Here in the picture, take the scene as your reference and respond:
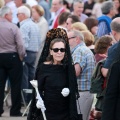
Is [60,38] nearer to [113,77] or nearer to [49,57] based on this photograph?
[49,57]

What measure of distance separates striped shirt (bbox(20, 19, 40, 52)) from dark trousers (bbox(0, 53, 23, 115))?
146cm

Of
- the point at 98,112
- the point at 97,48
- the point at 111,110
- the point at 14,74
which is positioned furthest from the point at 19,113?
the point at 111,110

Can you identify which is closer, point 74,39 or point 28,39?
point 74,39

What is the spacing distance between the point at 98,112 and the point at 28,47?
6077 millimetres

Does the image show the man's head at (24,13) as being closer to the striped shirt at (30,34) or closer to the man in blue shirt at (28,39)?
the man in blue shirt at (28,39)

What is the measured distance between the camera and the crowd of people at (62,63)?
32.4 feet

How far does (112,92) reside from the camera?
8156 mm

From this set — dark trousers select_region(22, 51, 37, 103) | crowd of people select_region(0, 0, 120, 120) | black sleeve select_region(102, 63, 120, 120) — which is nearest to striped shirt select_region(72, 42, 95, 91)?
crowd of people select_region(0, 0, 120, 120)

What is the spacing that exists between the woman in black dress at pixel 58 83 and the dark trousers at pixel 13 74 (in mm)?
4529

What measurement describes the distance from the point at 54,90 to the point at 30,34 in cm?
636

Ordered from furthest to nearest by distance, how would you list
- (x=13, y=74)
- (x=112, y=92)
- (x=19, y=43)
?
1. (x=13, y=74)
2. (x=19, y=43)
3. (x=112, y=92)

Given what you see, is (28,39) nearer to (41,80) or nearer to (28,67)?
(28,67)


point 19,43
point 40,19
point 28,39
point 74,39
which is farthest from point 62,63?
point 40,19

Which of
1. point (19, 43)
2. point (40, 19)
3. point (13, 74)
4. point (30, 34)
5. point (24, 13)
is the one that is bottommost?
point (13, 74)
